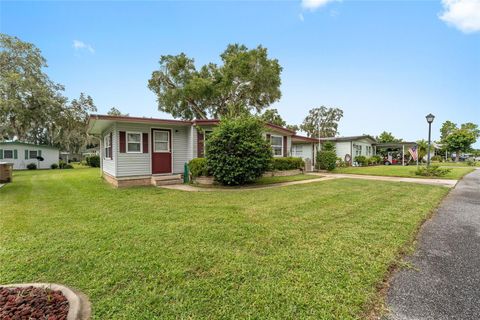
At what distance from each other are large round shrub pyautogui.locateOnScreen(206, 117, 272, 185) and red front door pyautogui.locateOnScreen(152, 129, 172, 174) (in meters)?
2.88

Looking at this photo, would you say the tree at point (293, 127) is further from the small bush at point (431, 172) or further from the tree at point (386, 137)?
the small bush at point (431, 172)

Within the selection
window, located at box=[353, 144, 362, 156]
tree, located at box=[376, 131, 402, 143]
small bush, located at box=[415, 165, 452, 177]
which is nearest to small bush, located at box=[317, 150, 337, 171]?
small bush, located at box=[415, 165, 452, 177]

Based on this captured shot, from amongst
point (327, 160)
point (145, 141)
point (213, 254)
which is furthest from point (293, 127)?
point (213, 254)

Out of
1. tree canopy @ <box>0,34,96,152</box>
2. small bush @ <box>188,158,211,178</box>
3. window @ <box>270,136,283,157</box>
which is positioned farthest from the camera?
tree canopy @ <box>0,34,96,152</box>

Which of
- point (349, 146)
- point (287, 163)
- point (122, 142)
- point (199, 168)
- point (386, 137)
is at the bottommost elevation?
point (199, 168)

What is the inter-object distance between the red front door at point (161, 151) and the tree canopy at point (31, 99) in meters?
8.14

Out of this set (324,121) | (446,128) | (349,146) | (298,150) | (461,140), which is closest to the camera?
(298,150)

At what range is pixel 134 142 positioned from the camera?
416 inches

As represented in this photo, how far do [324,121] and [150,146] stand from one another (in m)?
46.8

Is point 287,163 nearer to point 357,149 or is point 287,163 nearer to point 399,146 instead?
point 357,149

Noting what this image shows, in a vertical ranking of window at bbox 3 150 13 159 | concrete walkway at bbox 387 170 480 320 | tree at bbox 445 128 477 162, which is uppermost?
tree at bbox 445 128 477 162

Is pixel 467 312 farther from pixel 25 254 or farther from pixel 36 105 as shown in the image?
pixel 36 105

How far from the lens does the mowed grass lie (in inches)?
85.0

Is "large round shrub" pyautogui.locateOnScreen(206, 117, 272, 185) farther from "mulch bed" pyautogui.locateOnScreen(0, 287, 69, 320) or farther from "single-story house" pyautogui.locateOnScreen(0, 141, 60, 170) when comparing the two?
"single-story house" pyautogui.locateOnScreen(0, 141, 60, 170)
